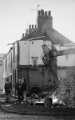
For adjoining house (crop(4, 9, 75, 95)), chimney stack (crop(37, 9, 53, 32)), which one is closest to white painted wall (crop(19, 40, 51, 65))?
adjoining house (crop(4, 9, 75, 95))

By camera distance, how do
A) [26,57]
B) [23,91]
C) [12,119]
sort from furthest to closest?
[26,57], [23,91], [12,119]

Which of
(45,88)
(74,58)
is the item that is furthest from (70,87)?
(74,58)

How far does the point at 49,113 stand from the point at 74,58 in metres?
20.0

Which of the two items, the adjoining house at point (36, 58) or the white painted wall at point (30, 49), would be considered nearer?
the adjoining house at point (36, 58)

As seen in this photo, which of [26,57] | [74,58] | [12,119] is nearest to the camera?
[12,119]

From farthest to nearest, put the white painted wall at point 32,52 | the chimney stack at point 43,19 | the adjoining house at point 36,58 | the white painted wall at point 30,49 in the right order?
the chimney stack at point 43,19, the white painted wall at point 30,49, the white painted wall at point 32,52, the adjoining house at point 36,58

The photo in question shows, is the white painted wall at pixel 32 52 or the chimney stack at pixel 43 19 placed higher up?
the chimney stack at pixel 43 19

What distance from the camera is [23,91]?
1046 inches

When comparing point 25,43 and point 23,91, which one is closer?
point 23,91

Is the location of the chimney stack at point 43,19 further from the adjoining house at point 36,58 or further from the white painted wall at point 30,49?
the white painted wall at point 30,49

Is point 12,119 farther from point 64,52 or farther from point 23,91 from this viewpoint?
point 23,91

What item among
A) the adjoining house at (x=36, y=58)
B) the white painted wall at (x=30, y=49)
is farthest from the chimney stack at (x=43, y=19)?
the white painted wall at (x=30, y=49)

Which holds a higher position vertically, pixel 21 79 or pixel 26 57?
pixel 26 57

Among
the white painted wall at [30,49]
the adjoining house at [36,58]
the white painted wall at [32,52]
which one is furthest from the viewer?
the white painted wall at [30,49]
